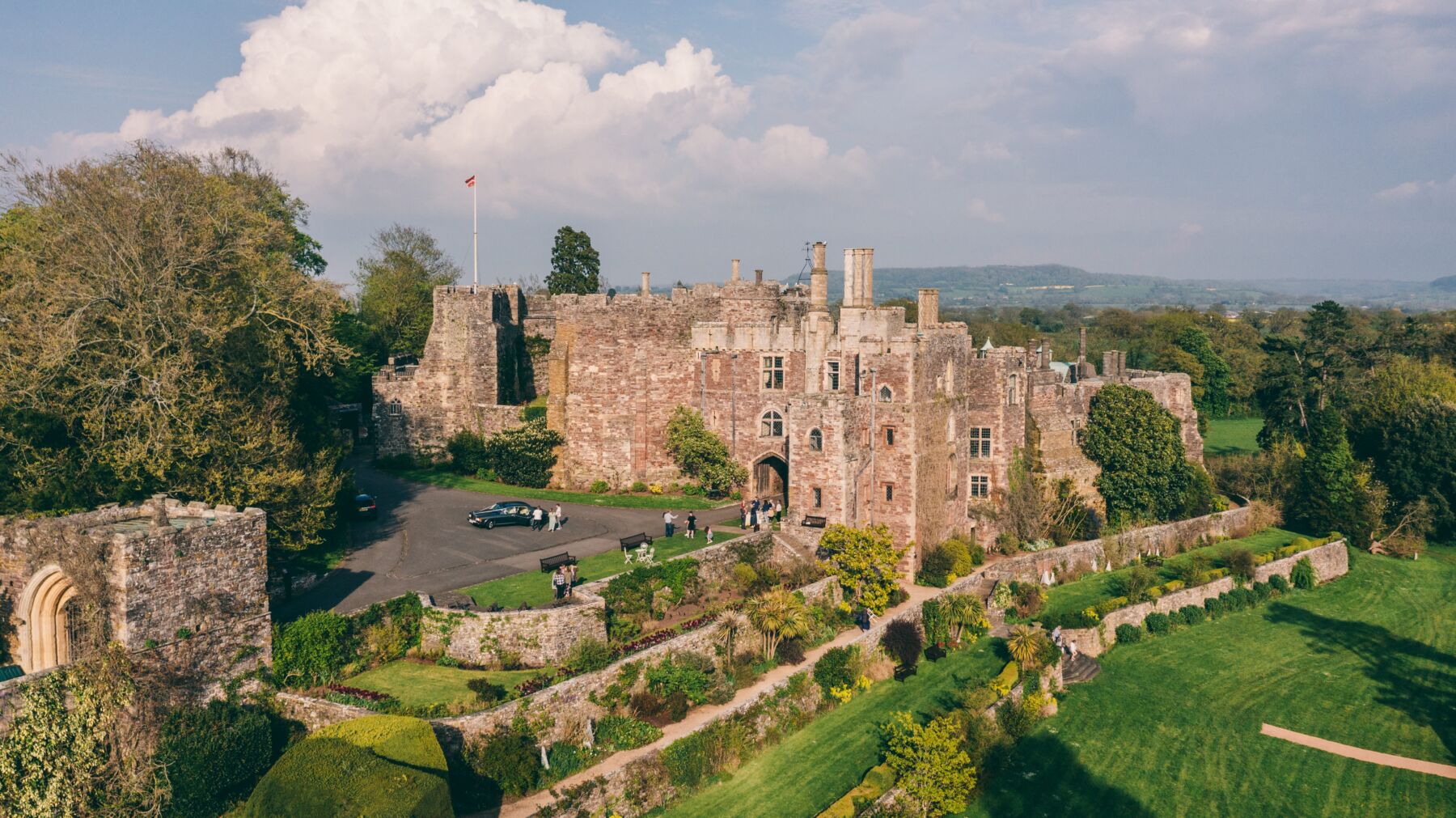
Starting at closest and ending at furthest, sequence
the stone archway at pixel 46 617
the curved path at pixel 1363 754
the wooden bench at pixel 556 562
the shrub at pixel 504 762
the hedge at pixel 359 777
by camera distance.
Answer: the hedge at pixel 359 777 → the shrub at pixel 504 762 → the stone archway at pixel 46 617 → the curved path at pixel 1363 754 → the wooden bench at pixel 556 562

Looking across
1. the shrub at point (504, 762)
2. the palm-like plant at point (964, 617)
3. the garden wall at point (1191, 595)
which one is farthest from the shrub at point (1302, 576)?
the shrub at point (504, 762)

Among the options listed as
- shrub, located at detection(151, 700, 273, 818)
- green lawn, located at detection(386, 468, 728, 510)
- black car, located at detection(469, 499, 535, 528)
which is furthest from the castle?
shrub, located at detection(151, 700, 273, 818)

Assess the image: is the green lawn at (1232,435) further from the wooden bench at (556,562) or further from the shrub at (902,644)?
the wooden bench at (556,562)

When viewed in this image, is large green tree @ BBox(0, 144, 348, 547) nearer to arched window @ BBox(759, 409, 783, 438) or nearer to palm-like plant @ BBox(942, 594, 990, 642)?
arched window @ BBox(759, 409, 783, 438)

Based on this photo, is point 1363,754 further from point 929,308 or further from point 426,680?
point 426,680

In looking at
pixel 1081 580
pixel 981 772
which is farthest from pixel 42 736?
pixel 1081 580

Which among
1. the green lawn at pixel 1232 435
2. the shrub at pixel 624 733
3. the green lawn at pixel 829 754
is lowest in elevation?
the green lawn at pixel 829 754

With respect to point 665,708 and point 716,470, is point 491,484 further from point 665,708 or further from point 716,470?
point 665,708
